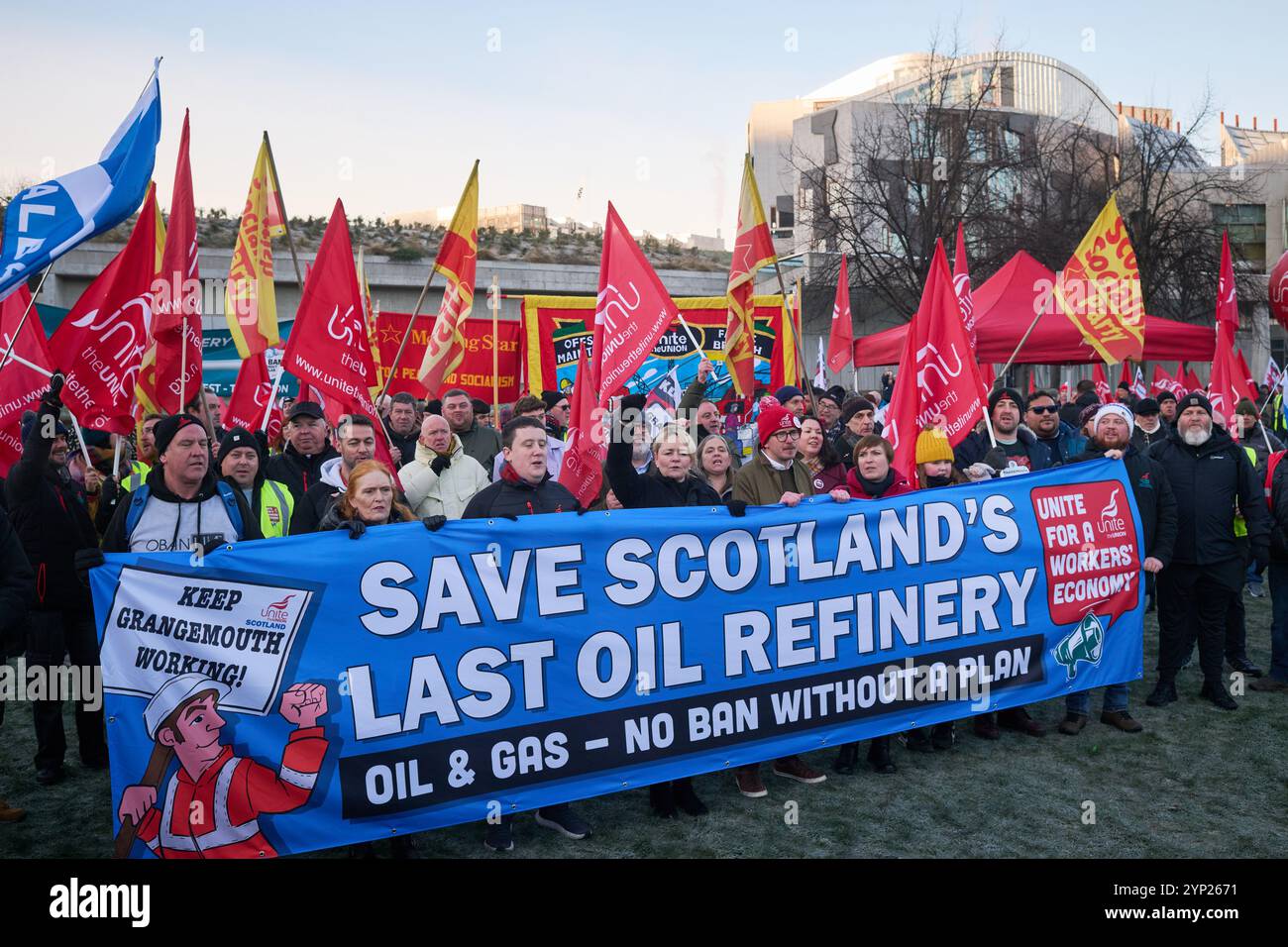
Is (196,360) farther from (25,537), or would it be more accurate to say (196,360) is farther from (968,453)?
(968,453)

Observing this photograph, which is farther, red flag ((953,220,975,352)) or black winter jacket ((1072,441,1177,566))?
red flag ((953,220,975,352))

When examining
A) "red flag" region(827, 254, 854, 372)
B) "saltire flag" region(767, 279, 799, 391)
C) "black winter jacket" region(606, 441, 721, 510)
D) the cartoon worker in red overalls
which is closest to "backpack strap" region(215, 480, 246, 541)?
the cartoon worker in red overalls

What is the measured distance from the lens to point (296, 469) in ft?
22.7

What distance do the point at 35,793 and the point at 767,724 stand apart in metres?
3.82

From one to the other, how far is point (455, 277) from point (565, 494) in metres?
3.85

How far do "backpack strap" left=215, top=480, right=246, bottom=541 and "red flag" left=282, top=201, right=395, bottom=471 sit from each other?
142 cm

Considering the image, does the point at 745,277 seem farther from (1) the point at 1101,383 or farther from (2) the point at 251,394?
(1) the point at 1101,383

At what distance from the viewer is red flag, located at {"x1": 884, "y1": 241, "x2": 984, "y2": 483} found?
7203mm

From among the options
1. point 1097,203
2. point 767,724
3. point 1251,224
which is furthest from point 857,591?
point 1251,224

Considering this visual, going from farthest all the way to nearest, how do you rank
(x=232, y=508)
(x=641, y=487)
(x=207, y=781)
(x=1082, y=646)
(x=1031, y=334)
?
(x=1031, y=334) → (x=1082, y=646) → (x=641, y=487) → (x=232, y=508) → (x=207, y=781)

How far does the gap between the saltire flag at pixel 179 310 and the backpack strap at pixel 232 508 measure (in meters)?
2.05

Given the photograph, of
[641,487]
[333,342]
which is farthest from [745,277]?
[641,487]

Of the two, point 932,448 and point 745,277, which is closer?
point 932,448

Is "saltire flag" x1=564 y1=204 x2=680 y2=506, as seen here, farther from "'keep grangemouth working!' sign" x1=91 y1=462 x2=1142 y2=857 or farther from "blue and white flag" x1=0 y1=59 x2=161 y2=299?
"'keep grangemouth working!' sign" x1=91 y1=462 x2=1142 y2=857
